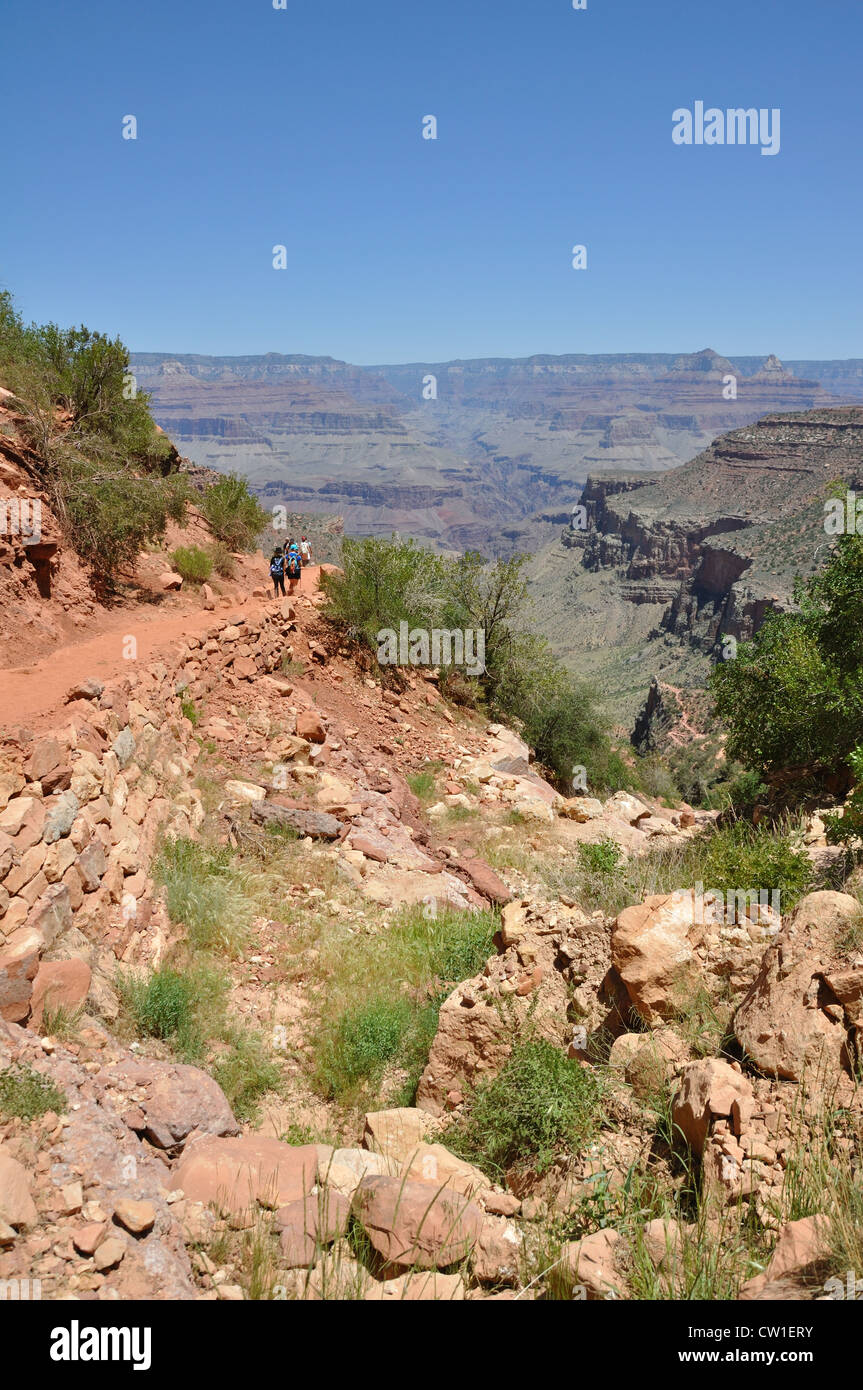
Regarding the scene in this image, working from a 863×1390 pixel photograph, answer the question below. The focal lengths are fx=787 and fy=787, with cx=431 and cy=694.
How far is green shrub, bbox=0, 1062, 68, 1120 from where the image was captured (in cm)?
450

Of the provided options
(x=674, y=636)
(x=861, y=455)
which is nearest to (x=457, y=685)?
(x=674, y=636)

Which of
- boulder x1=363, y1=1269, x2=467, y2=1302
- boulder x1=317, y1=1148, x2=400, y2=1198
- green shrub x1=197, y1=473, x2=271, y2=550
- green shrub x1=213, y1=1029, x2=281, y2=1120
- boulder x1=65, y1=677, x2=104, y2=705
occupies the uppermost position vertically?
green shrub x1=197, y1=473, x2=271, y2=550

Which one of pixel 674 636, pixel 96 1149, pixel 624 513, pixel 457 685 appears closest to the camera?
pixel 96 1149

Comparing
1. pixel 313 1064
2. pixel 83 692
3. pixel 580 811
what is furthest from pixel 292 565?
pixel 313 1064

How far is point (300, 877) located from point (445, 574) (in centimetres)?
1209

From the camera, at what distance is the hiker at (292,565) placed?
17.3 metres


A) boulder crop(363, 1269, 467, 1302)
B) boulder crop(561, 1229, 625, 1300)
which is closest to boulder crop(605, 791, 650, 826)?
boulder crop(561, 1229, 625, 1300)

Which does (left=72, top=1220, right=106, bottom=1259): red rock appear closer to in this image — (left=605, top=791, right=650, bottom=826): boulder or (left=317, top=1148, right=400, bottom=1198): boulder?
(left=317, top=1148, right=400, bottom=1198): boulder

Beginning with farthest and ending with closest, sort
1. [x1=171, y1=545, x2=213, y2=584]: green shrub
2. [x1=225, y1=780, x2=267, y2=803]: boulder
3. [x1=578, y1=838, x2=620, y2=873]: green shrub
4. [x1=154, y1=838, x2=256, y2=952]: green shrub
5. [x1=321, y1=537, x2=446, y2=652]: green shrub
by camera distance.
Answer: [x1=321, y1=537, x2=446, y2=652]: green shrub
[x1=171, y1=545, x2=213, y2=584]: green shrub
[x1=225, y1=780, x2=267, y2=803]: boulder
[x1=578, y1=838, x2=620, y2=873]: green shrub
[x1=154, y1=838, x2=256, y2=952]: green shrub

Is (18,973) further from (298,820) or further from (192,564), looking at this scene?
(192,564)

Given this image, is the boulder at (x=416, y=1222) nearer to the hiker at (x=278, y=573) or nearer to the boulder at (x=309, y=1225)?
the boulder at (x=309, y=1225)

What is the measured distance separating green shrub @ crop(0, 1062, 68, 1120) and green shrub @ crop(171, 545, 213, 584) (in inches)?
510

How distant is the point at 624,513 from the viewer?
157875mm
